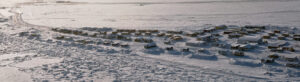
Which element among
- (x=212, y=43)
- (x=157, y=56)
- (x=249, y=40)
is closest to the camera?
(x=157, y=56)

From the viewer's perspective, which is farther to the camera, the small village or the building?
the building

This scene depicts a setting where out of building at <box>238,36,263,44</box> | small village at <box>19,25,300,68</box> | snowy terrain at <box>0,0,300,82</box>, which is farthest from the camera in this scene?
building at <box>238,36,263,44</box>

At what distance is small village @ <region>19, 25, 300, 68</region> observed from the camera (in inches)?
417

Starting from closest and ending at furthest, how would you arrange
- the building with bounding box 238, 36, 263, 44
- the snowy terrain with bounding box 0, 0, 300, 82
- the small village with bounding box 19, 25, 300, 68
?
the snowy terrain with bounding box 0, 0, 300, 82
the small village with bounding box 19, 25, 300, 68
the building with bounding box 238, 36, 263, 44

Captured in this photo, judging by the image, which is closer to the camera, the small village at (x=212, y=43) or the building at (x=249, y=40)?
the small village at (x=212, y=43)

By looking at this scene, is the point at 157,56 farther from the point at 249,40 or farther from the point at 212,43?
the point at 249,40

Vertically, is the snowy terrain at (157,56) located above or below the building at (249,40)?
below

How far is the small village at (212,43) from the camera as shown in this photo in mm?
10586

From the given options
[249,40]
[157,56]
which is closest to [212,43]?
[249,40]

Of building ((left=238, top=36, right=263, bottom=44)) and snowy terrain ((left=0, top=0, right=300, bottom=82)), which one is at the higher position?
building ((left=238, top=36, right=263, bottom=44))

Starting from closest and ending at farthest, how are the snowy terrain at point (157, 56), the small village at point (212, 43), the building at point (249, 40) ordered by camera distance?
the snowy terrain at point (157, 56)
the small village at point (212, 43)
the building at point (249, 40)

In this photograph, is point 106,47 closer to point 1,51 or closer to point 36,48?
point 36,48

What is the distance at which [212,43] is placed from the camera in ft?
41.4

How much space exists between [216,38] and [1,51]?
8.57m
